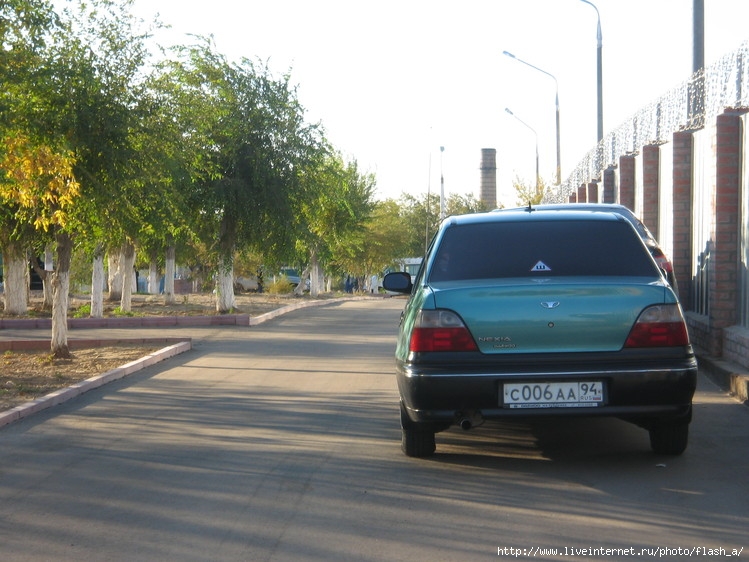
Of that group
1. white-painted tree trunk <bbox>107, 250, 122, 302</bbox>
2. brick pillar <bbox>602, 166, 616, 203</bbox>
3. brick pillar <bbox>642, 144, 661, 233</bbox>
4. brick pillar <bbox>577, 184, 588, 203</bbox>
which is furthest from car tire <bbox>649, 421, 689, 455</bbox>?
white-painted tree trunk <bbox>107, 250, 122, 302</bbox>

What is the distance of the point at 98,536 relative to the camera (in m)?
5.25

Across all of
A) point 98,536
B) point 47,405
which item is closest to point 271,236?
point 47,405

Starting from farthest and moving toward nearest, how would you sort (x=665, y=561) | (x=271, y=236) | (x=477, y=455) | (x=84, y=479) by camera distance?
(x=271, y=236) → (x=477, y=455) → (x=84, y=479) → (x=665, y=561)

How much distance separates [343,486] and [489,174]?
9951cm

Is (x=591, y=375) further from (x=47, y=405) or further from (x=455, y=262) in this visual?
(x=47, y=405)

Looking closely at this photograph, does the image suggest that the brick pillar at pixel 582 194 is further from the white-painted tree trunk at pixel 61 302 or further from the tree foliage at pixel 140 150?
the white-painted tree trunk at pixel 61 302

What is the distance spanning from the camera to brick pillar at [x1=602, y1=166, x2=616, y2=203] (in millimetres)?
24062

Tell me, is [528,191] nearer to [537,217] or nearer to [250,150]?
[250,150]

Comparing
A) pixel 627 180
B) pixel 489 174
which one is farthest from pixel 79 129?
pixel 489 174

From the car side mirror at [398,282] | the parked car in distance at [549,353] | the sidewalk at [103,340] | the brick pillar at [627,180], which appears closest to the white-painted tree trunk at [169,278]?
the sidewalk at [103,340]

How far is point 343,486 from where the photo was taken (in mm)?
6289

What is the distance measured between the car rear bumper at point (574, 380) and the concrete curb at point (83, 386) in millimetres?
4693

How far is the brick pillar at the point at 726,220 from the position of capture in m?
11.8

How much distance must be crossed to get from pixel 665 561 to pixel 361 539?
1.47 meters
